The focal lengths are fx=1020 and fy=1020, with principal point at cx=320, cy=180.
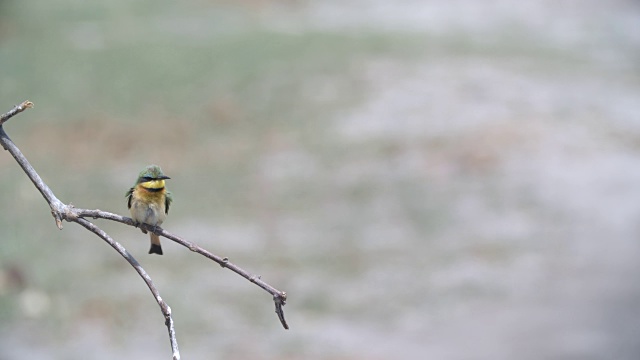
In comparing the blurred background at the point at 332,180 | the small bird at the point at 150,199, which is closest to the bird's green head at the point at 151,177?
the small bird at the point at 150,199

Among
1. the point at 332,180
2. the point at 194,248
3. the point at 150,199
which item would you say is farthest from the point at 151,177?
the point at 332,180

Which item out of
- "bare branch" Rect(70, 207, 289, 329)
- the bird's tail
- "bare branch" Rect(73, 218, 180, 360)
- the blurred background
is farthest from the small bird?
the blurred background

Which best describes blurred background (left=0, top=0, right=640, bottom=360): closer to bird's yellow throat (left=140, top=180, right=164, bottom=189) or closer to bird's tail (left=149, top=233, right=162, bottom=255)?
bird's tail (left=149, top=233, right=162, bottom=255)

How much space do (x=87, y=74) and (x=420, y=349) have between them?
1420cm

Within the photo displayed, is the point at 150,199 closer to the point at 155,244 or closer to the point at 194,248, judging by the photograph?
the point at 155,244

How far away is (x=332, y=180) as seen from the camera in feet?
80.6

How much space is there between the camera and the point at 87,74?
2927 centimetres

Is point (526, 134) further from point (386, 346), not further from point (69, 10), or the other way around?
point (69, 10)

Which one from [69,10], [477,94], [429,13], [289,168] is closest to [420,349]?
[289,168]

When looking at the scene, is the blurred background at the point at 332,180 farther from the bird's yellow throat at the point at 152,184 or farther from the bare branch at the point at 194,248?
the bare branch at the point at 194,248

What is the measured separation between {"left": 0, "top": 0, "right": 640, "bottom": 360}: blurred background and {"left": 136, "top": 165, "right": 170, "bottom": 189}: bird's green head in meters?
12.1

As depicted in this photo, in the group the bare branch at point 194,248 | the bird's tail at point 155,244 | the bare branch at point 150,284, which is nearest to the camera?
the bare branch at point 150,284

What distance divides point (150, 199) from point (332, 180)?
54.8ft

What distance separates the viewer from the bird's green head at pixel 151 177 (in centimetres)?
773
